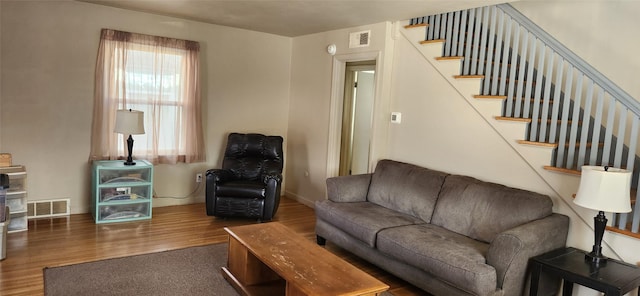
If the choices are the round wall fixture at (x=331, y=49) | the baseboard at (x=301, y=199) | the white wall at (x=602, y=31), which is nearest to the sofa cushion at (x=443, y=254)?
the white wall at (x=602, y=31)

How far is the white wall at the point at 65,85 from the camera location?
162 inches

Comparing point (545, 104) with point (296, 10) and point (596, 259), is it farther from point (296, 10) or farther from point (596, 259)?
point (296, 10)

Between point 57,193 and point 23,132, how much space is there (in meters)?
0.71

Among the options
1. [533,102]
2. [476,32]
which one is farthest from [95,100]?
[533,102]

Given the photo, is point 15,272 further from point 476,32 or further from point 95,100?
point 476,32

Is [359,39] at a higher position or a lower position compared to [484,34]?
higher

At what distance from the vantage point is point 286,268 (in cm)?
242

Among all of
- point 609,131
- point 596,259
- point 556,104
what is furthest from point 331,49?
point 596,259

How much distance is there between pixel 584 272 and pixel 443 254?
80cm

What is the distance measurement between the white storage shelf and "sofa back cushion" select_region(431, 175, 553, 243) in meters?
3.75

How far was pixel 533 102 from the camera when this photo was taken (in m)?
3.44

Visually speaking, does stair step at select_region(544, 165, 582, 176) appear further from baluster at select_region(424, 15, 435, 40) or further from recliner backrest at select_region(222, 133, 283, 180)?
recliner backrest at select_region(222, 133, 283, 180)

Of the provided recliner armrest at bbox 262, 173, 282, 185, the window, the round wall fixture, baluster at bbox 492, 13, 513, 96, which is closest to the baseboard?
recliner armrest at bbox 262, 173, 282, 185

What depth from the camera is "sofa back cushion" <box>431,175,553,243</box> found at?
2.97 meters
